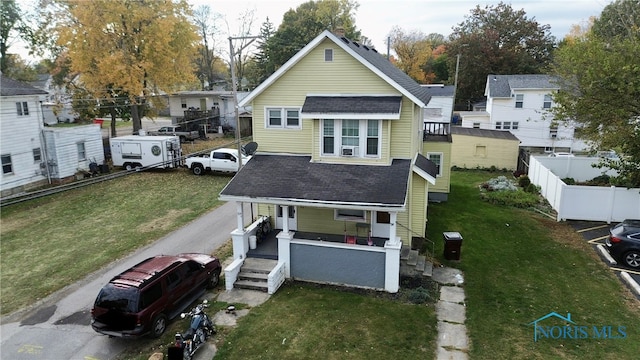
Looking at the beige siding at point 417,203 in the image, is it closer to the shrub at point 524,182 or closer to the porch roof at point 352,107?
the porch roof at point 352,107

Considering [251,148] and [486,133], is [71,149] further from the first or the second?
[486,133]

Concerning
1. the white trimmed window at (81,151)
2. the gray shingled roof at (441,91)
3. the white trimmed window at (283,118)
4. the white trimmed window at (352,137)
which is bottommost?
the white trimmed window at (81,151)

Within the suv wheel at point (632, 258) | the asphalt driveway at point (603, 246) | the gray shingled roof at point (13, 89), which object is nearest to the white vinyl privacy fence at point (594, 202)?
the asphalt driveway at point (603, 246)

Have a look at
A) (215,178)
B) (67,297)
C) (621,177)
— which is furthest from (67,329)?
(621,177)

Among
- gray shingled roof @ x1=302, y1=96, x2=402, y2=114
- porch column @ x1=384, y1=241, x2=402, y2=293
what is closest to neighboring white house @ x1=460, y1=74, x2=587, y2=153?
gray shingled roof @ x1=302, y1=96, x2=402, y2=114

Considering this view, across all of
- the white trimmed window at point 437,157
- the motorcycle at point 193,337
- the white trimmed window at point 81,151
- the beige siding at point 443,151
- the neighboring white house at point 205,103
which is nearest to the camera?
the motorcycle at point 193,337
